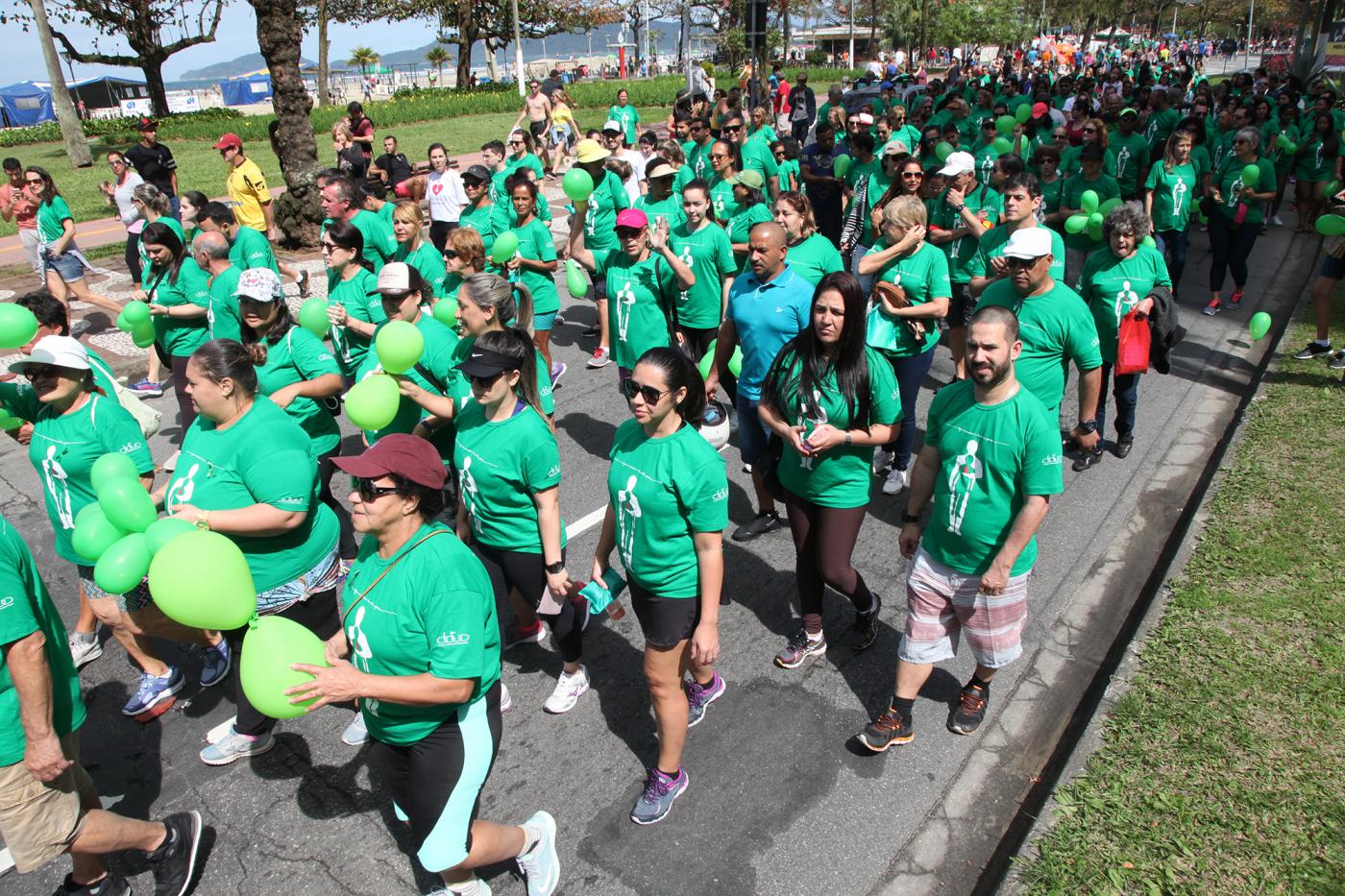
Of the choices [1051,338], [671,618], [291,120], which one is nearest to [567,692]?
[671,618]

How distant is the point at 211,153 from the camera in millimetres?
28812

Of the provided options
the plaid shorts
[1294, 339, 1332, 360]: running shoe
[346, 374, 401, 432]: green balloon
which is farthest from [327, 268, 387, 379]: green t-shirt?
[1294, 339, 1332, 360]: running shoe

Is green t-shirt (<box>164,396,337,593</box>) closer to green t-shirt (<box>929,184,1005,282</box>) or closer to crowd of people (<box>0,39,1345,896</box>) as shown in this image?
crowd of people (<box>0,39,1345,896</box>)

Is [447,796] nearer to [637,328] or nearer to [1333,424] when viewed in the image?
[637,328]

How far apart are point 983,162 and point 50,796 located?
9.98 meters

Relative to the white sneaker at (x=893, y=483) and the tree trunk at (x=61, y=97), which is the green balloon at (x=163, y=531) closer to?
the white sneaker at (x=893, y=483)

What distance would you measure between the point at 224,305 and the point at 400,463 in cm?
429

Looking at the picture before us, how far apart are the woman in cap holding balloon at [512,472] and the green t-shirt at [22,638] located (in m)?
1.59

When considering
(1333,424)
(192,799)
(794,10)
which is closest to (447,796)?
(192,799)

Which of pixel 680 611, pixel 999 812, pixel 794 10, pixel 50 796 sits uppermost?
pixel 794 10

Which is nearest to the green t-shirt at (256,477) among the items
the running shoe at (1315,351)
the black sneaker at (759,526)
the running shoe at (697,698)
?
the running shoe at (697,698)

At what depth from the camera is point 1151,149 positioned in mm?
13789

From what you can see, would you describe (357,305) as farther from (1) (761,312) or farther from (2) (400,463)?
(2) (400,463)

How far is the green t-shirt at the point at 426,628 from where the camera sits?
9.05 feet
